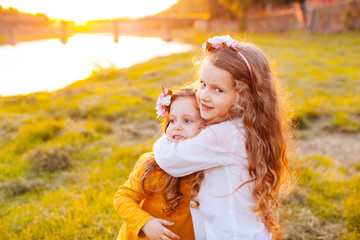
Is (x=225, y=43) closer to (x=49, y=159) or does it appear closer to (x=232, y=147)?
(x=232, y=147)

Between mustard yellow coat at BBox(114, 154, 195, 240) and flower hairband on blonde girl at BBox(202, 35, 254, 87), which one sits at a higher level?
flower hairband on blonde girl at BBox(202, 35, 254, 87)

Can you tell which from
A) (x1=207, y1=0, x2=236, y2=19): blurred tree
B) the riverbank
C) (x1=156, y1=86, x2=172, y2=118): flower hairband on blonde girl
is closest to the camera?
(x1=156, y1=86, x2=172, y2=118): flower hairband on blonde girl

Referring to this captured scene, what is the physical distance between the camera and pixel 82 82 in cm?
1017

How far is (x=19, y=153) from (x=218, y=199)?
3.59 m

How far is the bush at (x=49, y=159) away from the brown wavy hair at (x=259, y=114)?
288cm

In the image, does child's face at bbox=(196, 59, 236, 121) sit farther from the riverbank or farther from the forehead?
the riverbank

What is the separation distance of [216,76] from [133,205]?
781 mm

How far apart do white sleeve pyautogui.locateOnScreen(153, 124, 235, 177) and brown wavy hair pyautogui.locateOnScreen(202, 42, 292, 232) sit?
0.41 feet

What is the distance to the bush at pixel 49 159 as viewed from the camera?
3.84 metres

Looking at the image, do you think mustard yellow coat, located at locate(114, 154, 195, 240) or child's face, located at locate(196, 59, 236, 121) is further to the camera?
mustard yellow coat, located at locate(114, 154, 195, 240)

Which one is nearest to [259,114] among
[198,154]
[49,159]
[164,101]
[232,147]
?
[232,147]

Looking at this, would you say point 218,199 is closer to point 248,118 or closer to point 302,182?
point 248,118

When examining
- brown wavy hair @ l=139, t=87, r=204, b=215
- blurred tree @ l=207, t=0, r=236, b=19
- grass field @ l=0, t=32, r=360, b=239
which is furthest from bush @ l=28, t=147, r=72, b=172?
blurred tree @ l=207, t=0, r=236, b=19

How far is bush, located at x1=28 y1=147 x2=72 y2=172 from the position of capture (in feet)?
12.6
